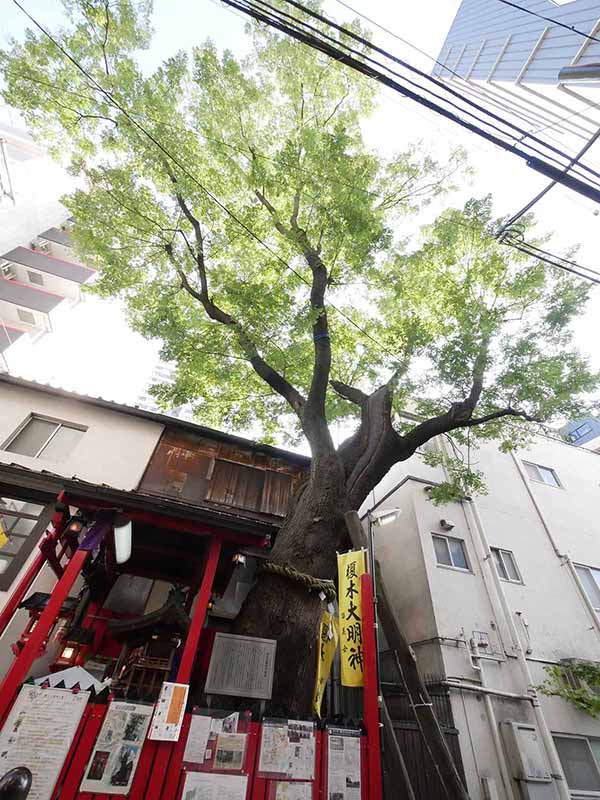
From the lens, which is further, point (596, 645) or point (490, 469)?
point (490, 469)

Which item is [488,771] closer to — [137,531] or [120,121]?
[137,531]

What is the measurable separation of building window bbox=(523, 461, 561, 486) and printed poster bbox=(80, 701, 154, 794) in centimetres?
1420

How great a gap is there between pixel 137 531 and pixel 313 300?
612 centimetres

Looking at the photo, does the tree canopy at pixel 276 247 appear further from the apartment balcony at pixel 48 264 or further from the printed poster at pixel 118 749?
the apartment balcony at pixel 48 264

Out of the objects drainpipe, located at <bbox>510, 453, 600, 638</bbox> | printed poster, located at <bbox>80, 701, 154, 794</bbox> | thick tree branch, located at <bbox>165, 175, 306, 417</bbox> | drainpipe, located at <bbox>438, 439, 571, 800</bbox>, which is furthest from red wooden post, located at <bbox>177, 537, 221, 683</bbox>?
A: drainpipe, located at <bbox>510, 453, 600, 638</bbox>

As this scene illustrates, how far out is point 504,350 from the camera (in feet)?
28.6

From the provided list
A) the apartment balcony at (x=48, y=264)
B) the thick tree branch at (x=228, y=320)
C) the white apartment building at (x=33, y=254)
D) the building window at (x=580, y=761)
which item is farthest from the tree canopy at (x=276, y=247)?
the apartment balcony at (x=48, y=264)

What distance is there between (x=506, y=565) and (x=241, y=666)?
9042 mm

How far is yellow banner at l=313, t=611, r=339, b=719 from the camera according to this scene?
448cm

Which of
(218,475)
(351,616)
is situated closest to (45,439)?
(218,475)

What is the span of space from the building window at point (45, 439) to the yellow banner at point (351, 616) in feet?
27.2

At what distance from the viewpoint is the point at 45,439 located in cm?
955

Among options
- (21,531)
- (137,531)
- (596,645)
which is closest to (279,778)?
(137,531)

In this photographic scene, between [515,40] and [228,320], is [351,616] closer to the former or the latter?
[228,320]
